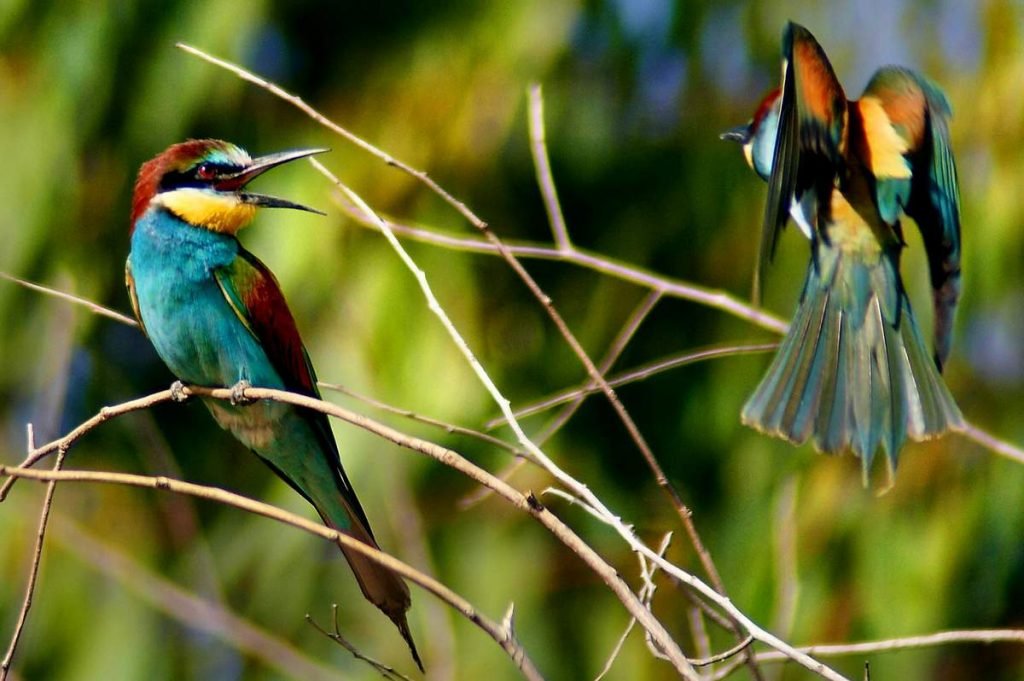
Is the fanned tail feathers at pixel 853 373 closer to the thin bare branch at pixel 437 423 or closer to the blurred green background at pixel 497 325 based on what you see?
the thin bare branch at pixel 437 423

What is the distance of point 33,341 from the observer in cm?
330

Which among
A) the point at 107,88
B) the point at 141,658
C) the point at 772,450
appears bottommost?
the point at 141,658

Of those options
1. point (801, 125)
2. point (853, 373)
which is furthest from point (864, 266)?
point (801, 125)

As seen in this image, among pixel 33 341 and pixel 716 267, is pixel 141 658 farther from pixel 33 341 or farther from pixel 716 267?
pixel 716 267

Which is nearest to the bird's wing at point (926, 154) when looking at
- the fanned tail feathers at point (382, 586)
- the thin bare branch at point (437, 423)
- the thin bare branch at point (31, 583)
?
the thin bare branch at point (437, 423)

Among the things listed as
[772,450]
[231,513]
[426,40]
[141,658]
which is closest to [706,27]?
[426,40]

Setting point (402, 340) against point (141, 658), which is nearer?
point (402, 340)

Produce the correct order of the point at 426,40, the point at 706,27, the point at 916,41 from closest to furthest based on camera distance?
the point at 916,41
the point at 706,27
the point at 426,40

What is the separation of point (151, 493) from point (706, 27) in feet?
5.92

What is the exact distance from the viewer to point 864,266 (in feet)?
7.45

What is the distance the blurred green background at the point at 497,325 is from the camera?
3002mm

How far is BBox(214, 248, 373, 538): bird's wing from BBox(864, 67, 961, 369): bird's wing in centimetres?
91

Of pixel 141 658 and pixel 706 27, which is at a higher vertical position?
pixel 706 27

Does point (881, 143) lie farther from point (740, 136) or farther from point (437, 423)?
point (437, 423)
